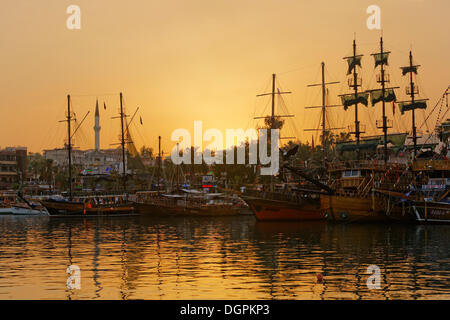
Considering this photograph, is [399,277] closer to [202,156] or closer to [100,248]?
[100,248]

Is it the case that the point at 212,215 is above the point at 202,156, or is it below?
below

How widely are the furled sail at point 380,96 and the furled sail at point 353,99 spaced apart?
3.74 feet

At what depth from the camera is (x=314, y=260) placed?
32.6 meters

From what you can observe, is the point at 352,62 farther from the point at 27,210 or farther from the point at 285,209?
the point at 27,210

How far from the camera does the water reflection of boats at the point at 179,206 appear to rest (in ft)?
311

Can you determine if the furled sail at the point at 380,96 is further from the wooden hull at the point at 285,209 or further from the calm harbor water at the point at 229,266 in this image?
the calm harbor water at the point at 229,266

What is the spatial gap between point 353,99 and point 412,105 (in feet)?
27.6

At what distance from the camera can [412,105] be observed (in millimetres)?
84875

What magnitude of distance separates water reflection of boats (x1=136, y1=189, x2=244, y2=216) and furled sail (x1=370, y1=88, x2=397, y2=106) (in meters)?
30.4

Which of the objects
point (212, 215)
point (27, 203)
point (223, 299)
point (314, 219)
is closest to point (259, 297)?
point (223, 299)

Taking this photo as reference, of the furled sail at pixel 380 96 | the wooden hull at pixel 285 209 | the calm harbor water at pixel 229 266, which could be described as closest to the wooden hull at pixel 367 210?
the wooden hull at pixel 285 209

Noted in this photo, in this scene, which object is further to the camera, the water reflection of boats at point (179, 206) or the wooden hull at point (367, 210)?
the water reflection of boats at point (179, 206)
